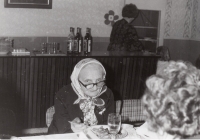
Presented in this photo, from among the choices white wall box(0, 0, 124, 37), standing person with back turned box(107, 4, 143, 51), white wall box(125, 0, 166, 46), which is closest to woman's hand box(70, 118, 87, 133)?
standing person with back turned box(107, 4, 143, 51)

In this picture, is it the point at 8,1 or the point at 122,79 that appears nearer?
the point at 122,79

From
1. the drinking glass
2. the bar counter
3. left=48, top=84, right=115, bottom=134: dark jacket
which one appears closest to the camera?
the drinking glass

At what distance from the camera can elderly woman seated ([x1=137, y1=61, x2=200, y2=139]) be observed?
1222 mm

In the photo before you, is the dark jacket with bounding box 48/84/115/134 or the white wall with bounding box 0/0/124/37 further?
the white wall with bounding box 0/0/124/37

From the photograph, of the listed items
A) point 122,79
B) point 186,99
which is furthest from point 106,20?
point 186,99

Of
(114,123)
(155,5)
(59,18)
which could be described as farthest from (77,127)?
(155,5)

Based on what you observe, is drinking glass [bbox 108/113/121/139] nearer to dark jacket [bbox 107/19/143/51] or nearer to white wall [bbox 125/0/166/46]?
dark jacket [bbox 107/19/143/51]

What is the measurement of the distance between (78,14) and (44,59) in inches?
66.7

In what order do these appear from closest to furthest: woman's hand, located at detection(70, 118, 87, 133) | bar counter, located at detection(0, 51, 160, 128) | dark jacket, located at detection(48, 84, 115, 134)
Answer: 1. woman's hand, located at detection(70, 118, 87, 133)
2. dark jacket, located at detection(48, 84, 115, 134)
3. bar counter, located at detection(0, 51, 160, 128)

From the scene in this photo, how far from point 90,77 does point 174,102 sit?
108cm

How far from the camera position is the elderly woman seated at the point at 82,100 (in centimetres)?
223

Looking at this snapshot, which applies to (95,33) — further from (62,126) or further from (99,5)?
(62,126)

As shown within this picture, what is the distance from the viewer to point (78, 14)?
16.6 ft

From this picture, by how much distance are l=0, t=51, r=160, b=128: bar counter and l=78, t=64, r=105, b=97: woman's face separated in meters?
1.45
